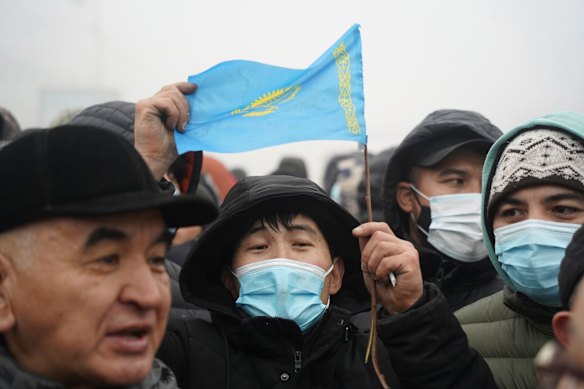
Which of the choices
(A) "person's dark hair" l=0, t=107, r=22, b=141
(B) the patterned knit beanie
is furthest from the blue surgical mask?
(A) "person's dark hair" l=0, t=107, r=22, b=141

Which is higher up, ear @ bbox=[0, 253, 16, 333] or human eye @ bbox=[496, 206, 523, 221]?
ear @ bbox=[0, 253, 16, 333]

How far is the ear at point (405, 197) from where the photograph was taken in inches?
171

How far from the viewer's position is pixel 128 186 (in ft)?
6.23

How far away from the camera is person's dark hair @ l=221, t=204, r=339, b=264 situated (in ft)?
Answer: 9.93

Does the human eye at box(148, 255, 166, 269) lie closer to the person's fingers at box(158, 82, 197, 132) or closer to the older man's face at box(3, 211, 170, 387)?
the older man's face at box(3, 211, 170, 387)

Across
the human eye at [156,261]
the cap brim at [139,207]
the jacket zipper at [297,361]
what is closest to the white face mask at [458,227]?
the jacket zipper at [297,361]

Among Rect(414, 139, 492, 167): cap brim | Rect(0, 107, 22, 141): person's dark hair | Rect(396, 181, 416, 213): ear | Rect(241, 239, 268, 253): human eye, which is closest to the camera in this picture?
Rect(241, 239, 268, 253): human eye

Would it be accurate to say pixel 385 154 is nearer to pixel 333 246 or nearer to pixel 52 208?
pixel 333 246

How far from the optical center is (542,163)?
2967 millimetres

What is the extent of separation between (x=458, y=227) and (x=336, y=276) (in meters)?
1.13

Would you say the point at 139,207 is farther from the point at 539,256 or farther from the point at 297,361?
the point at 539,256

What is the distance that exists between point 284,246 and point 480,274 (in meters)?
1.55

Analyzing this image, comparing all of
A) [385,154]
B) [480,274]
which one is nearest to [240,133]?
[480,274]

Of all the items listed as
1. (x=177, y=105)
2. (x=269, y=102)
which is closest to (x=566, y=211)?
(x=269, y=102)
